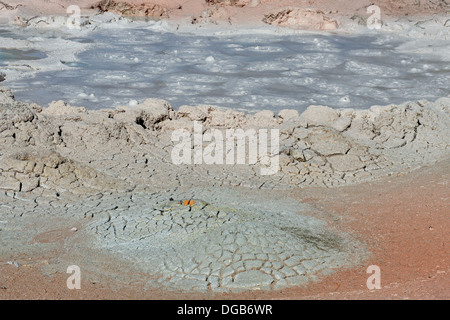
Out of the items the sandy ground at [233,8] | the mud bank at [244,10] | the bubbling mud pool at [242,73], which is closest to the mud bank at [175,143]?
the bubbling mud pool at [242,73]

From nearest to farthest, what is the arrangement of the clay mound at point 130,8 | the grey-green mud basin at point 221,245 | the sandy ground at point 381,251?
1. the sandy ground at point 381,251
2. the grey-green mud basin at point 221,245
3. the clay mound at point 130,8

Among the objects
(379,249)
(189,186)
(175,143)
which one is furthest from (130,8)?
(379,249)

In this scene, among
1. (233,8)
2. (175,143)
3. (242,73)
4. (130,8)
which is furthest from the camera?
(130,8)

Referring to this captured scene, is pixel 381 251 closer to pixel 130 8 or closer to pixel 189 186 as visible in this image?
pixel 189 186

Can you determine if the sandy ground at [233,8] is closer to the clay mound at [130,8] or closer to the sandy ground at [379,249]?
the clay mound at [130,8]
